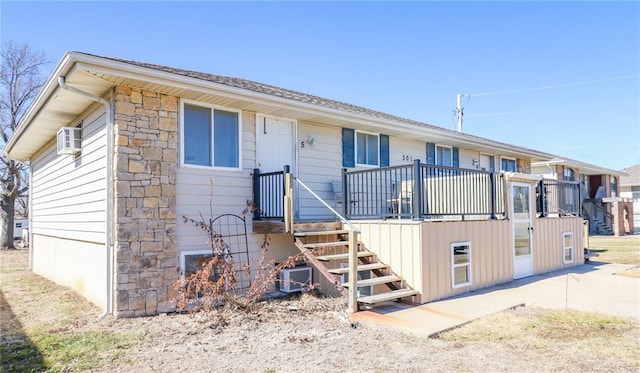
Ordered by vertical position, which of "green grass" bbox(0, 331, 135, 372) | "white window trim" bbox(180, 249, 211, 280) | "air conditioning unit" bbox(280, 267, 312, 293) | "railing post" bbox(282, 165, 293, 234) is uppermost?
"railing post" bbox(282, 165, 293, 234)

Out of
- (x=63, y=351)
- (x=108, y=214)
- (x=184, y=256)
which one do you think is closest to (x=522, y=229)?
(x=184, y=256)

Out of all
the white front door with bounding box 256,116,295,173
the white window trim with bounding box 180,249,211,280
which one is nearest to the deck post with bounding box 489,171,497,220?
the white front door with bounding box 256,116,295,173

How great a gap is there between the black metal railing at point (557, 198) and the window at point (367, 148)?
155 inches

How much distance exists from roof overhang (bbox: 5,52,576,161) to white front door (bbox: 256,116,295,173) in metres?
0.22

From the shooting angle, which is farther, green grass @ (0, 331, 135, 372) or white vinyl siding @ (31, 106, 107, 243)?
white vinyl siding @ (31, 106, 107, 243)

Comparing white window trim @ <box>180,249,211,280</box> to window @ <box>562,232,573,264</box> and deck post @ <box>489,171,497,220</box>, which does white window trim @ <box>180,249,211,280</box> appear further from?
window @ <box>562,232,573,264</box>

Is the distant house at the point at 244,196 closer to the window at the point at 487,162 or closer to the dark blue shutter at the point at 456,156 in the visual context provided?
the dark blue shutter at the point at 456,156

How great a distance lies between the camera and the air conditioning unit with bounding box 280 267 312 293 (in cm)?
782

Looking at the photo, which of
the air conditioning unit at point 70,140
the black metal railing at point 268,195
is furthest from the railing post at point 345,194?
the air conditioning unit at point 70,140

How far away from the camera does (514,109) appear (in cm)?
3634

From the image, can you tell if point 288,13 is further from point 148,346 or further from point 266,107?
point 148,346

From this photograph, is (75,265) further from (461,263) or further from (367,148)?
(461,263)

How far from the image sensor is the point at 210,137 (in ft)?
24.0

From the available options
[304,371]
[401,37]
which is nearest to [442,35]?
[401,37]
